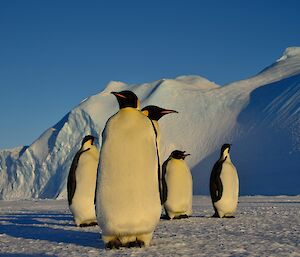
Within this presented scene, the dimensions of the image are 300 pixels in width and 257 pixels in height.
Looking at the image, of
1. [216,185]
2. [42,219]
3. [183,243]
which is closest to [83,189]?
[42,219]

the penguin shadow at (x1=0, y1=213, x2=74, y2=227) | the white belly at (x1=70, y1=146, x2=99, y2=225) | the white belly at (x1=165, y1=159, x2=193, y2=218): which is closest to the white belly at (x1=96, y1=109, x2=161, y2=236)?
the white belly at (x1=70, y1=146, x2=99, y2=225)

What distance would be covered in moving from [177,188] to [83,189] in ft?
6.65

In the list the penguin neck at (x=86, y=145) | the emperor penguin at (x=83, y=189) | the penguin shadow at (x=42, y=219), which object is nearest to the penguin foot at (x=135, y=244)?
the emperor penguin at (x=83, y=189)

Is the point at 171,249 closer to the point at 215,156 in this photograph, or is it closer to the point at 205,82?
the point at 215,156

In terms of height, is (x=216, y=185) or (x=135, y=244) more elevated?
(x=216, y=185)

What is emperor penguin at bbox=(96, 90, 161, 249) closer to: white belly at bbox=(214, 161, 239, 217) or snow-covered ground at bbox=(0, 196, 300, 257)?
snow-covered ground at bbox=(0, 196, 300, 257)

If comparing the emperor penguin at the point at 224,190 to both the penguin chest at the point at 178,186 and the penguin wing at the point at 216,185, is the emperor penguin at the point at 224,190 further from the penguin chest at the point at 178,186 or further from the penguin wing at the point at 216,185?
the penguin chest at the point at 178,186

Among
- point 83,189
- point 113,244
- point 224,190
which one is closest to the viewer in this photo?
point 113,244

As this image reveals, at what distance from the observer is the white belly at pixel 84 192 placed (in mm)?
6898

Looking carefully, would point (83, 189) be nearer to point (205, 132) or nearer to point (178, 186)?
point (178, 186)

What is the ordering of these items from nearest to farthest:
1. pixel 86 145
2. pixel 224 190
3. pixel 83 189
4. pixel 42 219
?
1. pixel 83 189
2. pixel 86 145
3. pixel 224 190
4. pixel 42 219

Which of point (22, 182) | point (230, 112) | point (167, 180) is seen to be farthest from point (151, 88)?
point (167, 180)

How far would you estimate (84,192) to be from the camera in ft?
22.9

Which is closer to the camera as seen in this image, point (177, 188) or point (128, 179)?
Answer: point (128, 179)
